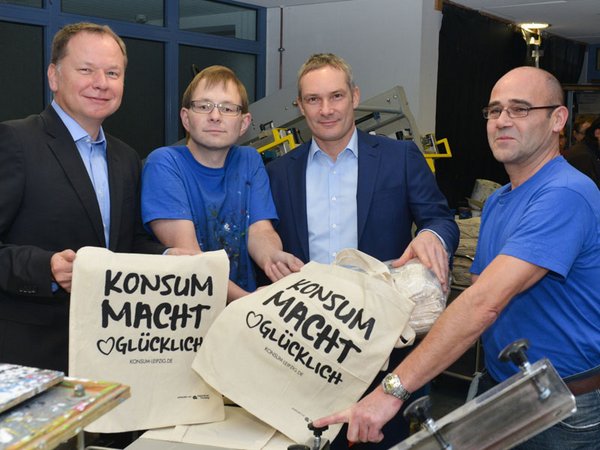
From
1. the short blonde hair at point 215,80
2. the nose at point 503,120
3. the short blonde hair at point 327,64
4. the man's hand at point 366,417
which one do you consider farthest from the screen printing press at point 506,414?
the short blonde hair at point 327,64

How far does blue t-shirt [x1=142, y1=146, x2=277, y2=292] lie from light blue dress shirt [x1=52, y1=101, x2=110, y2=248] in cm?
11

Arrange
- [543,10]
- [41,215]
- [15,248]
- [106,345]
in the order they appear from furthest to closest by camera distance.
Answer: [543,10], [41,215], [15,248], [106,345]

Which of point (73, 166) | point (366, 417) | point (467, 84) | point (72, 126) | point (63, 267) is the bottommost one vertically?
point (366, 417)

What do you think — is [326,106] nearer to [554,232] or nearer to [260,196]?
[260,196]

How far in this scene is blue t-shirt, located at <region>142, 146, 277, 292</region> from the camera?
193cm

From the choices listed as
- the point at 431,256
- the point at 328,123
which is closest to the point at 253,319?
the point at 431,256

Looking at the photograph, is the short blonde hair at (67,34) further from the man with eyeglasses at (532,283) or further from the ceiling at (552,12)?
the ceiling at (552,12)

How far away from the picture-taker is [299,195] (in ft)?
7.14

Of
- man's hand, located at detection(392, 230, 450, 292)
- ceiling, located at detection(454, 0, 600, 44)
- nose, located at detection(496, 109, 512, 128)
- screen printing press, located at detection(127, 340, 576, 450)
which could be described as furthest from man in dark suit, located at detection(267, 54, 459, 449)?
ceiling, located at detection(454, 0, 600, 44)

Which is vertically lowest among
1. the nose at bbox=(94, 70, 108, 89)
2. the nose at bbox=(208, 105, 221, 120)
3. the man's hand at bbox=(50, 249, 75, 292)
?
the man's hand at bbox=(50, 249, 75, 292)

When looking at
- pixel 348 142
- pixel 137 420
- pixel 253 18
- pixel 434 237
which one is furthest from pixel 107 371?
pixel 253 18

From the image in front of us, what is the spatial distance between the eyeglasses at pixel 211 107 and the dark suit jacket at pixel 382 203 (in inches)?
13.6

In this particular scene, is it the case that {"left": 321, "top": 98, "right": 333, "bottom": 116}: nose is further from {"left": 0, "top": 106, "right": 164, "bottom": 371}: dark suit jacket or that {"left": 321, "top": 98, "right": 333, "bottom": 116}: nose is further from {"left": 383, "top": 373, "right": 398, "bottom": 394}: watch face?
{"left": 383, "top": 373, "right": 398, "bottom": 394}: watch face

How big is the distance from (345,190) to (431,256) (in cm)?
48
